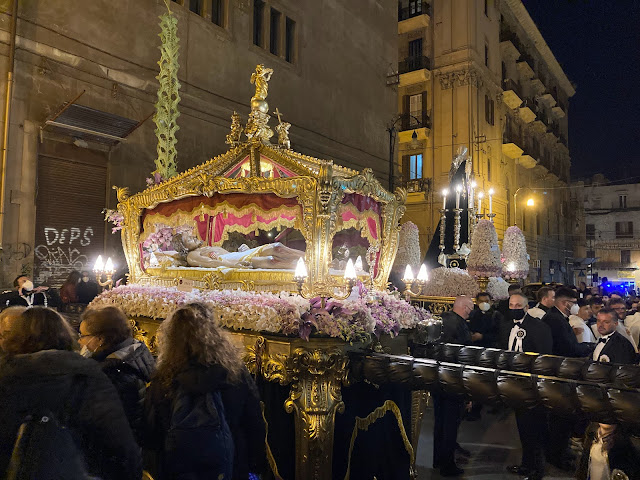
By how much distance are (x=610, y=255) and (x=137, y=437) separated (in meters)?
54.3

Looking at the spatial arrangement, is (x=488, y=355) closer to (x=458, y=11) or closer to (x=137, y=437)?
(x=137, y=437)

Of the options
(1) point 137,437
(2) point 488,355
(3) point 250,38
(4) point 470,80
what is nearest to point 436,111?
(4) point 470,80

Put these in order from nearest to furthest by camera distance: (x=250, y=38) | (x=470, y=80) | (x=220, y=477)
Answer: (x=220, y=477), (x=250, y=38), (x=470, y=80)

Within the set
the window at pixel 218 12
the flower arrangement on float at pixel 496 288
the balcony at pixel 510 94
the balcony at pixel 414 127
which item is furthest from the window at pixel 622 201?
the window at pixel 218 12

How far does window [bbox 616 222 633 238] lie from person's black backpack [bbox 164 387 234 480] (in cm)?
5488

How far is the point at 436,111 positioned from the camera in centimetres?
2564

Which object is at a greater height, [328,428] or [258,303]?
[258,303]

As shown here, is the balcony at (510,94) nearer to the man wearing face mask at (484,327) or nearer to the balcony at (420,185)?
the balcony at (420,185)

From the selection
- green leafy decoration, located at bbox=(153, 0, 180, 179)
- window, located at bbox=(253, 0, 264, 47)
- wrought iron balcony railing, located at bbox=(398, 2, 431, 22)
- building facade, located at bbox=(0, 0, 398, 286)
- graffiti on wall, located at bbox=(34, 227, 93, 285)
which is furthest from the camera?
wrought iron balcony railing, located at bbox=(398, 2, 431, 22)

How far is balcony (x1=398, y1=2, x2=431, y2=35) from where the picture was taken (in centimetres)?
2569

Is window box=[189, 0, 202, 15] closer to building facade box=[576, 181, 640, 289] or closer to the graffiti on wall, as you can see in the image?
the graffiti on wall

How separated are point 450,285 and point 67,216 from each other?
28.5 ft

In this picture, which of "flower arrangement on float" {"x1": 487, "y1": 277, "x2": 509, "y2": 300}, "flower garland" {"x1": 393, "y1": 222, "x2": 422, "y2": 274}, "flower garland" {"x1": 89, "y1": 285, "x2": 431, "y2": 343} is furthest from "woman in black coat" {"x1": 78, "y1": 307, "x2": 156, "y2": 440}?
"flower garland" {"x1": 393, "y1": 222, "x2": 422, "y2": 274}

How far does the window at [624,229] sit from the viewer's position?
1923 inches
